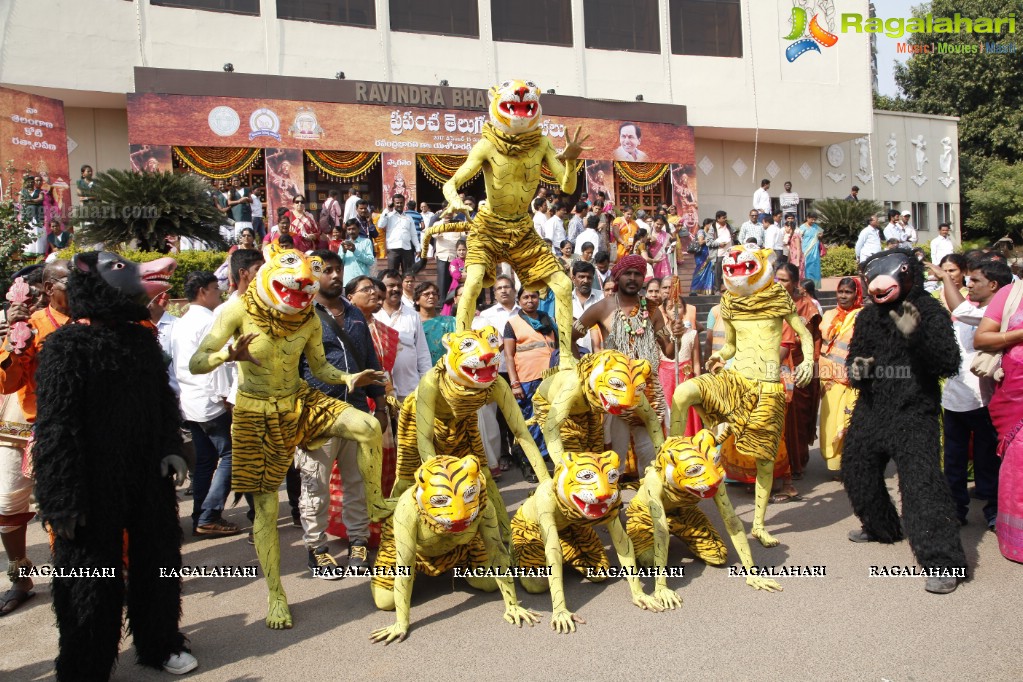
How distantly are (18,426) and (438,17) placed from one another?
59.7 feet

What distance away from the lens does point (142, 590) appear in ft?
13.5

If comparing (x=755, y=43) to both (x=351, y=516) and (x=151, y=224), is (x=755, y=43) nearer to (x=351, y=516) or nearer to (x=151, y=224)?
(x=151, y=224)

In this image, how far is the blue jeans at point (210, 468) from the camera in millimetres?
6090

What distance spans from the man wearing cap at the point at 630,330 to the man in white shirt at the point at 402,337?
4.49ft

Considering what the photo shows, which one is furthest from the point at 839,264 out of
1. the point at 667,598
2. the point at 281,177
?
the point at 667,598

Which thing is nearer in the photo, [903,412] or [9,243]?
[903,412]

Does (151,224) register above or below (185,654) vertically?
above

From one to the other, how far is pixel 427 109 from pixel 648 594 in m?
16.8

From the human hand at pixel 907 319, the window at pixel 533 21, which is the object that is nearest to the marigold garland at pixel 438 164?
the window at pixel 533 21

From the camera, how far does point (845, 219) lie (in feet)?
70.4

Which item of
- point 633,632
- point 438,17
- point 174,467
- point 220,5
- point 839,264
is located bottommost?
point 633,632

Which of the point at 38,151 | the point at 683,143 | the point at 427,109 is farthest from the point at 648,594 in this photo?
the point at 683,143

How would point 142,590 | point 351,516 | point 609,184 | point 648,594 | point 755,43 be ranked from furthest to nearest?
point 755,43, point 609,184, point 351,516, point 648,594, point 142,590

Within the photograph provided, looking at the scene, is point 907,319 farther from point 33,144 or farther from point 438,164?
point 438,164
